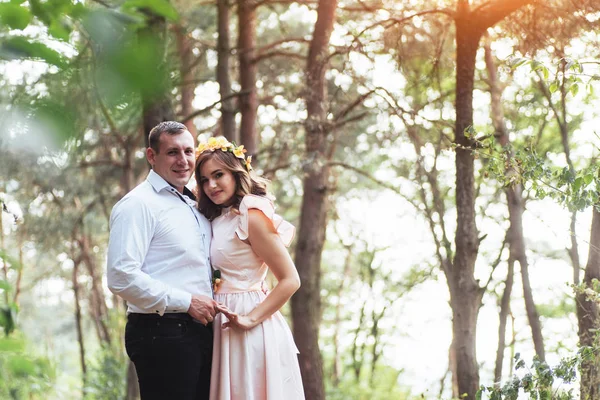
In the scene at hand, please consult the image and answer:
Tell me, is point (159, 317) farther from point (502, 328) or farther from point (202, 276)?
point (502, 328)

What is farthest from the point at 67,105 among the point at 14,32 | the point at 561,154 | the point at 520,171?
the point at 561,154

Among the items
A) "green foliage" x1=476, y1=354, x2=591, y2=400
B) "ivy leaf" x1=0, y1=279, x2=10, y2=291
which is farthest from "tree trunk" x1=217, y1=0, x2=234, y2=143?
"ivy leaf" x1=0, y1=279, x2=10, y2=291

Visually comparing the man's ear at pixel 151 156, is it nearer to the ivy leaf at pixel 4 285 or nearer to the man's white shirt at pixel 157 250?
the man's white shirt at pixel 157 250

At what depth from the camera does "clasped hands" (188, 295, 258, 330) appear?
328cm

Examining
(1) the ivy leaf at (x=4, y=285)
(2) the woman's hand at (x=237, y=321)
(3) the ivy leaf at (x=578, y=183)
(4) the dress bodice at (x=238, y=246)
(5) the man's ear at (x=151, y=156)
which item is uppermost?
(5) the man's ear at (x=151, y=156)

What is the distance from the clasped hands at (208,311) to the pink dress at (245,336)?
71 millimetres

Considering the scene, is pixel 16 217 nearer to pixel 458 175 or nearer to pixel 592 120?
pixel 458 175

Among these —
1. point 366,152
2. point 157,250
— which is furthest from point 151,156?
point 366,152

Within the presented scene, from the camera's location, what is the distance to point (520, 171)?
4.33m


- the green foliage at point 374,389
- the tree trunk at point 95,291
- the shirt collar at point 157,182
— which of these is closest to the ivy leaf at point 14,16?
the shirt collar at point 157,182

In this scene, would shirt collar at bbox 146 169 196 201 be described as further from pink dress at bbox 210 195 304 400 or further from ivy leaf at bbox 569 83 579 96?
ivy leaf at bbox 569 83 579 96

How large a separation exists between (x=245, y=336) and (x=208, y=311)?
0.92 ft

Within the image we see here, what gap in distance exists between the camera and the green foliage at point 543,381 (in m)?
4.20

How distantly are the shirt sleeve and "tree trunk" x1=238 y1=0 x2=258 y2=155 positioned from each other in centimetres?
543
